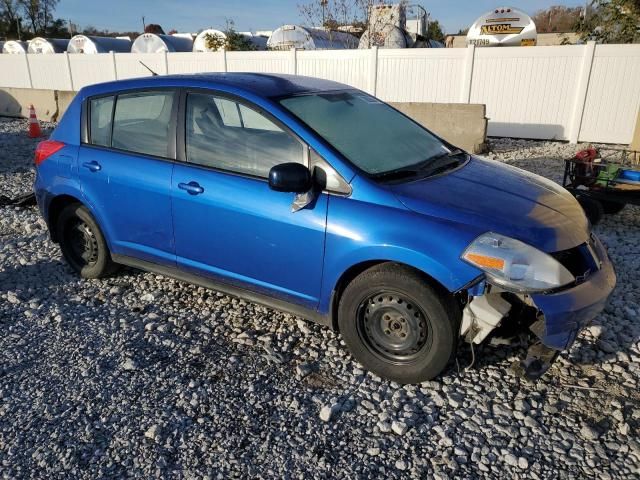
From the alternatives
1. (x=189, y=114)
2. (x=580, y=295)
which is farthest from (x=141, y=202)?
(x=580, y=295)

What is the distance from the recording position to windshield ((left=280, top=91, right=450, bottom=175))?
329 cm

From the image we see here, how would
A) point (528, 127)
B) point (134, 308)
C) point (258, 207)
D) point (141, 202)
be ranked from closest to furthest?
point (258, 207)
point (141, 202)
point (134, 308)
point (528, 127)

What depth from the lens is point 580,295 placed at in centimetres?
275

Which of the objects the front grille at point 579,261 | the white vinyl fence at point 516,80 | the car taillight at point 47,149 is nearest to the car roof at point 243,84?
the car taillight at point 47,149

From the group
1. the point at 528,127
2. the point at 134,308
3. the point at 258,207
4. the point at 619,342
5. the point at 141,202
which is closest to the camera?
the point at 258,207

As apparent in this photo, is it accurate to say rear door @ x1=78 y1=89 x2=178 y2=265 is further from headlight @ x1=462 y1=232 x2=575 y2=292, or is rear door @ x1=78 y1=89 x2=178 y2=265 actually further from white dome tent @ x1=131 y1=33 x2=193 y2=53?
white dome tent @ x1=131 y1=33 x2=193 y2=53

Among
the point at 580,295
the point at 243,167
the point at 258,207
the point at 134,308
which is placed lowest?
the point at 134,308

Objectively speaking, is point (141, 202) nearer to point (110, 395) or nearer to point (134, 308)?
point (134, 308)

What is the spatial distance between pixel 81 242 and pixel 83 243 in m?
0.02

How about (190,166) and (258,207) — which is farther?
(190,166)

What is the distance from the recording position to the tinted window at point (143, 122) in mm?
3789

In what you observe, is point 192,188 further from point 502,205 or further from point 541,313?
point 541,313

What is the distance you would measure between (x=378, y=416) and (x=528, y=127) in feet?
39.3

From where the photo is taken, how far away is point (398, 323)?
3014mm
